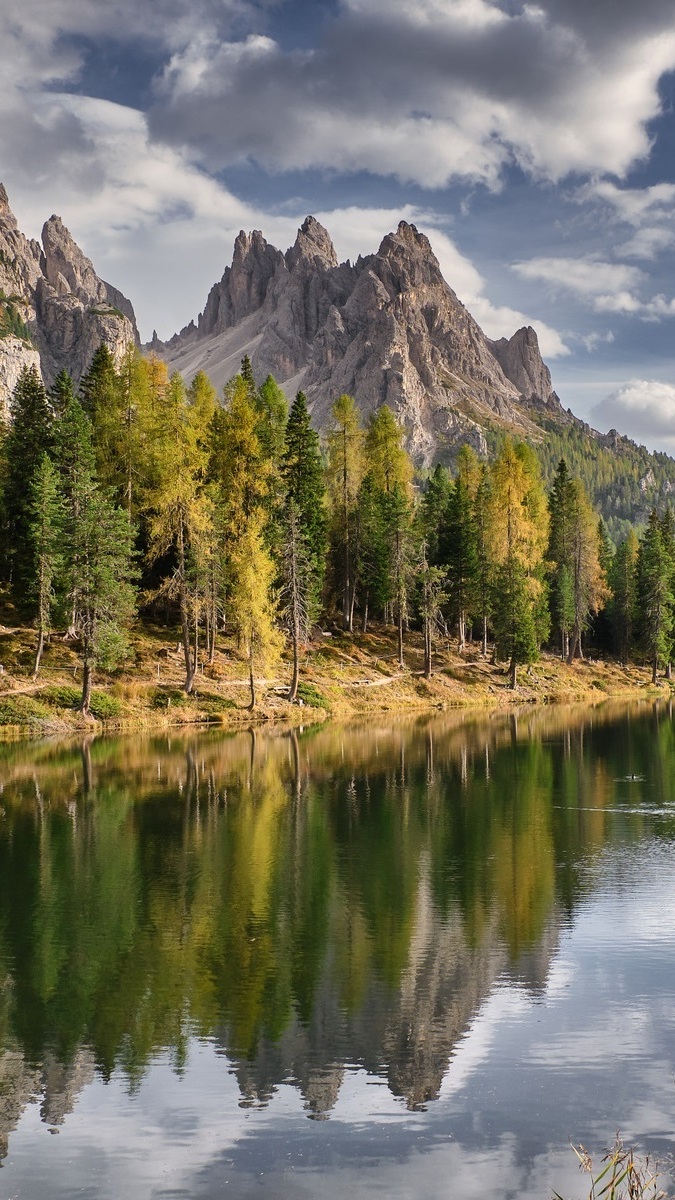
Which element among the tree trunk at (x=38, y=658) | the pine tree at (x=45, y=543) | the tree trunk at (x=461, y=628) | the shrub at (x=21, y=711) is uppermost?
the pine tree at (x=45, y=543)

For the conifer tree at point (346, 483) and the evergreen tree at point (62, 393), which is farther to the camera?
the conifer tree at point (346, 483)

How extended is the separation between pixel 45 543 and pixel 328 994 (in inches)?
1852

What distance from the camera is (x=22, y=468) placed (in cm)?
6938

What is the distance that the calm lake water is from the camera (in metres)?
11.1

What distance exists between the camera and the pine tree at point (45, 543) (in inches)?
2285

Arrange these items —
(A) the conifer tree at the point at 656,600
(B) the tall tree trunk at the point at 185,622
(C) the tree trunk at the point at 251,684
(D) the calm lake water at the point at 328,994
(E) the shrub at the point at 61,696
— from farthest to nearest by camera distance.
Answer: (A) the conifer tree at the point at 656,600, (C) the tree trunk at the point at 251,684, (B) the tall tree trunk at the point at 185,622, (E) the shrub at the point at 61,696, (D) the calm lake water at the point at 328,994

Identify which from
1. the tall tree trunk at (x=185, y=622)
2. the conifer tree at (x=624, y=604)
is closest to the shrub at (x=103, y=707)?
the tall tree trunk at (x=185, y=622)

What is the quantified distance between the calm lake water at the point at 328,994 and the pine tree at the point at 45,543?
25649 millimetres

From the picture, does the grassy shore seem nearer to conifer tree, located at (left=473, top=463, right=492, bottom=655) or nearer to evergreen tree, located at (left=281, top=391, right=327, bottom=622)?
conifer tree, located at (left=473, top=463, right=492, bottom=655)

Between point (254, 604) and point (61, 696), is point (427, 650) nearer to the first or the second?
point (254, 604)

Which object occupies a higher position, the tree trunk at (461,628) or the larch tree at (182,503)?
the larch tree at (182,503)

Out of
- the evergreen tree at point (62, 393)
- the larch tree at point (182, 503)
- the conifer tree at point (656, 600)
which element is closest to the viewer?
the larch tree at point (182, 503)

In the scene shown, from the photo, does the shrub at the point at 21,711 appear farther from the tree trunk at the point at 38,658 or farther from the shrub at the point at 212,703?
the shrub at the point at 212,703

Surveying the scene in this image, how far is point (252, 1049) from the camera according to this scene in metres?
13.9
